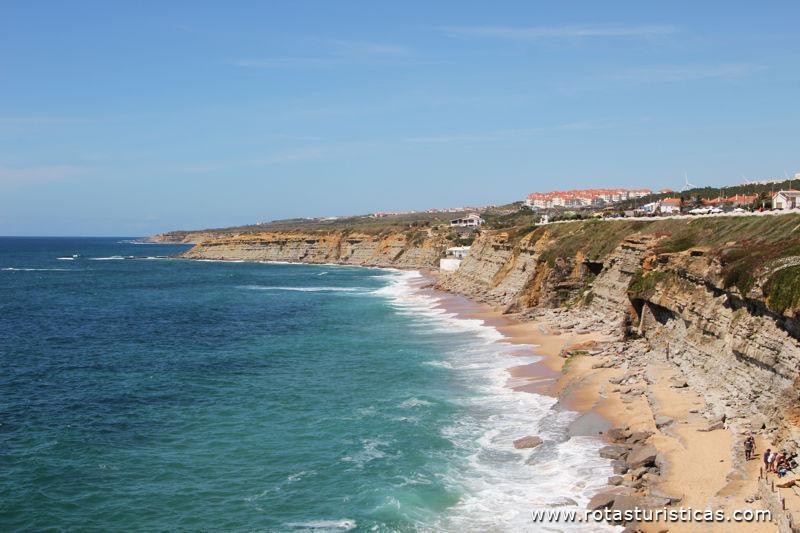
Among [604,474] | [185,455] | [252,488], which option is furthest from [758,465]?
[185,455]

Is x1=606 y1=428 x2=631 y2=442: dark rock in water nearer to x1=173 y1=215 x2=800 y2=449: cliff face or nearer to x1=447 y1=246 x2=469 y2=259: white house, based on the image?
x1=173 y1=215 x2=800 y2=449: cliff face

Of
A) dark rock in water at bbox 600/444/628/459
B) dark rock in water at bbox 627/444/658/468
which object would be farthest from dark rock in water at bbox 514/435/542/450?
dark rock in water at bbox 627/444/658/468

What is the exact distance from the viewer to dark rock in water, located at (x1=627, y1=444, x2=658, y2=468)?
22750 millimetres

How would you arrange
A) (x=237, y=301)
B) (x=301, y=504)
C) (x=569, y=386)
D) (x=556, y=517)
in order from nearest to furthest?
(x=556, y=517)
(x=301, y=504)
(x=569, y=386)
(x=237, y=301)

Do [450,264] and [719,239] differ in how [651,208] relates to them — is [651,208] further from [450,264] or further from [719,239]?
[719,239]

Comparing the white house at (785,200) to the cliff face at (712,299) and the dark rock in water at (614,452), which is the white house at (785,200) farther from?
the dark rock in water at (614,452)

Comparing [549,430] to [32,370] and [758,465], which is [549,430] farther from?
[32,370]

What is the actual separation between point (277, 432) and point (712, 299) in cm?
2060

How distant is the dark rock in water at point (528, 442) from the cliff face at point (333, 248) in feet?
362

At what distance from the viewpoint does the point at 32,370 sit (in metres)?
41.1

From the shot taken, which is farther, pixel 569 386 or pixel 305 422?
pixel 569 386

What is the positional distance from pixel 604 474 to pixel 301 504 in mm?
10038

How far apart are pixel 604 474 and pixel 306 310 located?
51.4 m

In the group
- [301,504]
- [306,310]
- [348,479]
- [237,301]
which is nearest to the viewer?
[301,504]
